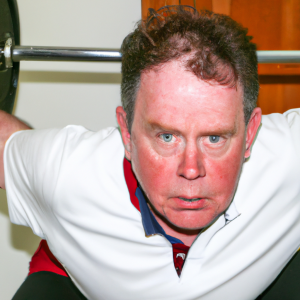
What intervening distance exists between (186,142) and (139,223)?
0.26m

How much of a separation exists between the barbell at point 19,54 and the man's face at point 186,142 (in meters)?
0.33

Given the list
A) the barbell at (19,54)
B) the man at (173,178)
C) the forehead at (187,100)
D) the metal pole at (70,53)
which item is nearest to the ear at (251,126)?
the man at (173,178)

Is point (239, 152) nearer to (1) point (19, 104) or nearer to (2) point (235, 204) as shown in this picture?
(2) point (235, 204)

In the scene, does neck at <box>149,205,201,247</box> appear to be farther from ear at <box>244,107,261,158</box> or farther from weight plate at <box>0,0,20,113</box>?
weight plate at <box>0,0,20,113</box>

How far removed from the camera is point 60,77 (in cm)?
132

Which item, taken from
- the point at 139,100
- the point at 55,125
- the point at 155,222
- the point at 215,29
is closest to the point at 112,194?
the point at 155,222

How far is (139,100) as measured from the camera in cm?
68

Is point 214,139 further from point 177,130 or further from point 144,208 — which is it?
point 144,208

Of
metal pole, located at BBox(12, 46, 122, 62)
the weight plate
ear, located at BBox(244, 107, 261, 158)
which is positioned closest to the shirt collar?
ear, located at BBox(244, 107, 261, 158)

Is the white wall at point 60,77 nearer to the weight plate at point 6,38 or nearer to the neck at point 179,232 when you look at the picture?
the weight plate at point 6,38

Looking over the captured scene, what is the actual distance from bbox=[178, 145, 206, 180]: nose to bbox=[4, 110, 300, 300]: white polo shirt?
206mm

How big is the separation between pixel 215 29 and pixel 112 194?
429mm

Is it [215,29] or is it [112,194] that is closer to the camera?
[215,29]

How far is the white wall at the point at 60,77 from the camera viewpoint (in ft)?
4.15
